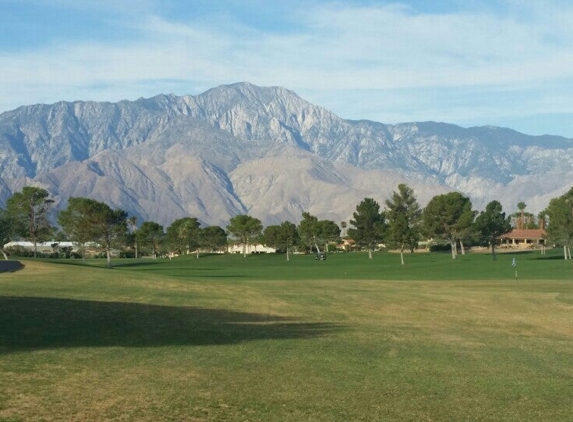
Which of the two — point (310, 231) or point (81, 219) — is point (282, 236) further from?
point (81, 219)

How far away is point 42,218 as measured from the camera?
507 ft

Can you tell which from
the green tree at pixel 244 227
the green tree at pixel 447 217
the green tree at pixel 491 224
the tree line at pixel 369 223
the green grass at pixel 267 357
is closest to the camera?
the green grass at pixel 267 357

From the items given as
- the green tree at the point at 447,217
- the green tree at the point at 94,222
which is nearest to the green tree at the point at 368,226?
the green tree at the point at 447,217

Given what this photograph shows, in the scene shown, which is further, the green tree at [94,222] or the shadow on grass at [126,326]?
the green tree at [94,222]

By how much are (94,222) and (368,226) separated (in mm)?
60639

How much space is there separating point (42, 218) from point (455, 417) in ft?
473

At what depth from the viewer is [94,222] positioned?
145m

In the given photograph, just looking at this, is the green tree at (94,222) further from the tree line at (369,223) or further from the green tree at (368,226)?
the green tree at (368,226)

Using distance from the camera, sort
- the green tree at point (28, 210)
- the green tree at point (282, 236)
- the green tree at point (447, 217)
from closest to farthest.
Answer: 1. the green tree at point (28, 210)
2. the green tree at point (447, 217)
3. the green tree at point (282, 236)

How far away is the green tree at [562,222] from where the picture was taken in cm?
13900

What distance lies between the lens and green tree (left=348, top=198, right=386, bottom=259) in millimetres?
176000

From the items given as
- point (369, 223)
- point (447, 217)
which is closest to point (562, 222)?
point (447, 217)

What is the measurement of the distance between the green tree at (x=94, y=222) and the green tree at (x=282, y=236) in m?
Result: 43.3

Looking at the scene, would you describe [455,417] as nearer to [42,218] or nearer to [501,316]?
[501,316]
